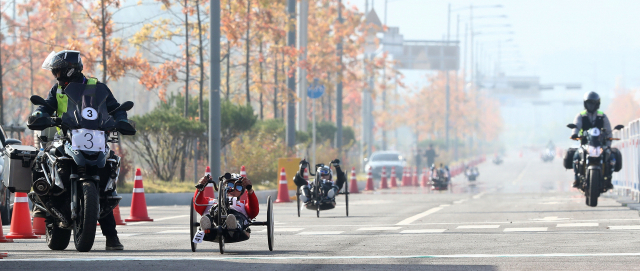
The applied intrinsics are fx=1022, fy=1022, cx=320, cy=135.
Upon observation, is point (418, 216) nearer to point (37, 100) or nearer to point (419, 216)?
point (419, 216)

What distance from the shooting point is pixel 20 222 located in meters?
12.3

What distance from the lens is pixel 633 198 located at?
21969 millimetres

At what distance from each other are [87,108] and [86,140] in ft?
1.14

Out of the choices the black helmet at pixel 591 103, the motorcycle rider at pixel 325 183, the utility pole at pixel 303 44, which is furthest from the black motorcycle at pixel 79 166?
the utility pole at pixel 303 44

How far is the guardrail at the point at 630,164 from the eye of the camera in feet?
69.4

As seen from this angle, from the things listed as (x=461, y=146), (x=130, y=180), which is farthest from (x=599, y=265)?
(x=461, y=146)

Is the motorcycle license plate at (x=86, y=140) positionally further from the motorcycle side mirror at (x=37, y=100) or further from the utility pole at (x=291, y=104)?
the utility pole at (x=291, y=104)

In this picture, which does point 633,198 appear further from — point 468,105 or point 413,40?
point 468,105

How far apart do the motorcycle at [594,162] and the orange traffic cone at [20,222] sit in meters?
10.1

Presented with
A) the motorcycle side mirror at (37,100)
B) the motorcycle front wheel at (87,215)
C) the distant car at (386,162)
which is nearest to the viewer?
the motorcycle front wheel at (87,215)

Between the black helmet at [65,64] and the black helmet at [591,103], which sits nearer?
the black helmet at [65,64]

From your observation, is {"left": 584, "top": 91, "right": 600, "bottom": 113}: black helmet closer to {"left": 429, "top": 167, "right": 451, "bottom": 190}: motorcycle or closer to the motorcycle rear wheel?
the motorcycle rear wheel

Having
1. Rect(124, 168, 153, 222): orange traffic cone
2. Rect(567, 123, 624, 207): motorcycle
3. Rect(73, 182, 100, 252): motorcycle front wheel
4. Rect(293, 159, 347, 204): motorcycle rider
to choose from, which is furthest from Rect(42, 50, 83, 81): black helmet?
Rect(567, 123, 624, 207): motorcycle

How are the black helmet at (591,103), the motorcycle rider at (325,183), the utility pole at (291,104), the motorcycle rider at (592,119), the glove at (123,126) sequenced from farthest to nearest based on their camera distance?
the utility pole at (291,104), the black helmet at (591,103), the motorcycle rider at (592,119), the motorcycle rider at (325,183), the glove at (123,126)
